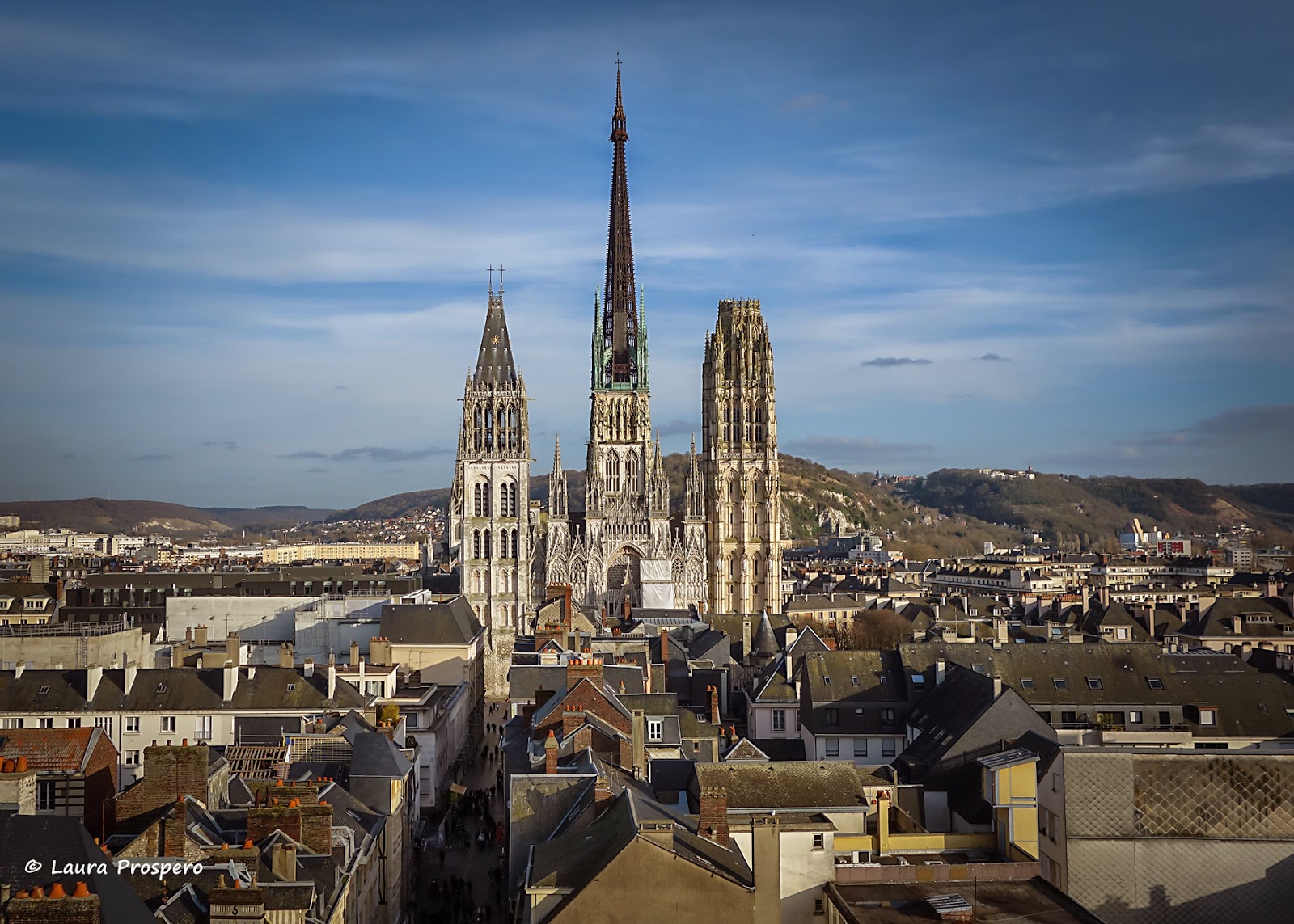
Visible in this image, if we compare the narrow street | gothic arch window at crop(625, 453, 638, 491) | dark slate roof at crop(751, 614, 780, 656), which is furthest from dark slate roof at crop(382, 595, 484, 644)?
gothic arch window at crop(625, 453, 638, 491)

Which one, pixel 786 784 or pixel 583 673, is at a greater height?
pixel 583 673

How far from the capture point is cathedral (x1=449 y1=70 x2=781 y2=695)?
10544 cm

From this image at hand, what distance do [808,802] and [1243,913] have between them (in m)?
9.15

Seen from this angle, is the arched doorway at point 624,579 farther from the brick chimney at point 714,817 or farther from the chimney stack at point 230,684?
the brick chimney at point 714,817

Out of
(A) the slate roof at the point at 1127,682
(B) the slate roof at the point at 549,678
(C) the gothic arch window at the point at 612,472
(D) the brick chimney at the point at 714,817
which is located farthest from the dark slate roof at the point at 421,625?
(D) the brick chimney at the point at 714,817

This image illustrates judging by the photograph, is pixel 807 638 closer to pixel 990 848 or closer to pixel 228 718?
pixel 228 718

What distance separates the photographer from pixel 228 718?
48125mm

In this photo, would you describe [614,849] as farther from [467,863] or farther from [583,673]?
[467,863]

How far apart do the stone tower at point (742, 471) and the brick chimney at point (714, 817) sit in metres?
88.0

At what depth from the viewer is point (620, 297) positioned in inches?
5017

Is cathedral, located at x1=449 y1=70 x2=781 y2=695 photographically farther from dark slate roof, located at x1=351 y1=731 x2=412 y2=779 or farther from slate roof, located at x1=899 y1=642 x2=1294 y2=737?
dark slate roof, located at x1=351 y1=731 x2=412 y2=779

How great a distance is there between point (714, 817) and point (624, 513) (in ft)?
284

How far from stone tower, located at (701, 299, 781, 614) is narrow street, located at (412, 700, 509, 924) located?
192ft

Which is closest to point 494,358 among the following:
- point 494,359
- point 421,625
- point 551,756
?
point 494,359
